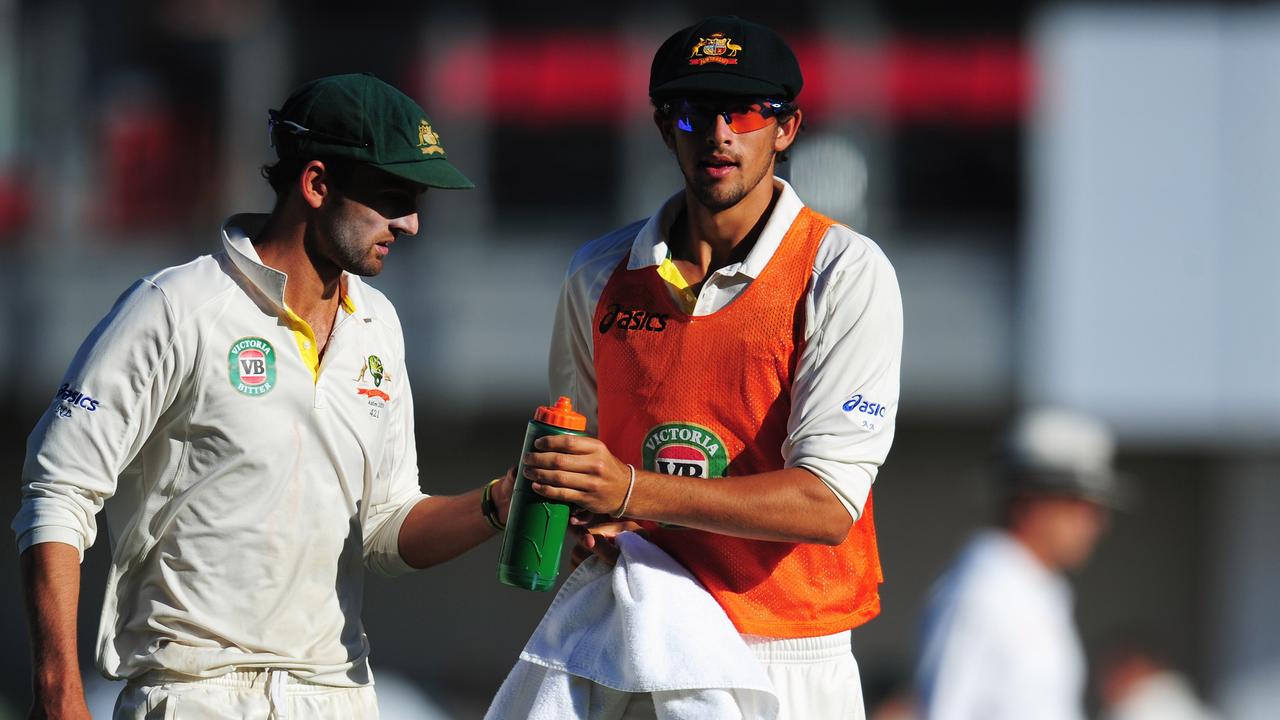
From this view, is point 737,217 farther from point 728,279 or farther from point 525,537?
point 525,537

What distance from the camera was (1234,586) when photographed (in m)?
16.5

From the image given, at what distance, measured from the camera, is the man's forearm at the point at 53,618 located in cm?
362

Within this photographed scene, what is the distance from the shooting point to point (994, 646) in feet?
17.1

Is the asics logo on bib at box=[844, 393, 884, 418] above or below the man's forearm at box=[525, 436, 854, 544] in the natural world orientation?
above

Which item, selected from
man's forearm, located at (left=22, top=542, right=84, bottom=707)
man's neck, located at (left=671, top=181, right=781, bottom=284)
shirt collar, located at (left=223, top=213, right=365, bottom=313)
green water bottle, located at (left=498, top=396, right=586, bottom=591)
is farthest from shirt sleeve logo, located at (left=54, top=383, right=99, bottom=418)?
man's neck, located at (left=671, top=181, right=781, bottom=284)

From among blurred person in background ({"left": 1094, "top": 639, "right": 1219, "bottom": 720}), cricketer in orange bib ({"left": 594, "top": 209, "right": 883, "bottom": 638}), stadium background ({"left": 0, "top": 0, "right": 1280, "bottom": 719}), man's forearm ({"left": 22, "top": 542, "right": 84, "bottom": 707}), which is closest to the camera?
man's forearm ({"left": 22, "top": 542, "right": 84, "bottom": 707})

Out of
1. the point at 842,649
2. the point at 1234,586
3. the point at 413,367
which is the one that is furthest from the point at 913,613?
the point at 842,649

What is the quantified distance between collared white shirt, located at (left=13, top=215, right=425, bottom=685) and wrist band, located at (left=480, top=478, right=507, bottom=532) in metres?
0.32

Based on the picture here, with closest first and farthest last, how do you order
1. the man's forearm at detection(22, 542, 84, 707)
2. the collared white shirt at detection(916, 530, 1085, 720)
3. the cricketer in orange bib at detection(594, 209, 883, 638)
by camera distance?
the man's forearm at detection(22, 542, 84, 707)
the cricketer in orange bib at detection(594, 209, 883, 638)
the collared white shirt at detection(916, 530, 1085, 720)

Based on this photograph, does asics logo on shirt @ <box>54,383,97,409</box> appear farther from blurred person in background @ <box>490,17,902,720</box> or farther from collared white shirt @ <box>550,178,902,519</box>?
collared white shirt @ <box>550,178,902,519</box>

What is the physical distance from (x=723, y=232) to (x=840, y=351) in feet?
1.35

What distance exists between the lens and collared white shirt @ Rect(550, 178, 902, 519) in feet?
12.8

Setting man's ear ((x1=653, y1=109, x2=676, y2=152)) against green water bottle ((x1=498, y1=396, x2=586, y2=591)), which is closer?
green water bottle ((x1=498, y1=396, x2=586, y2=591))

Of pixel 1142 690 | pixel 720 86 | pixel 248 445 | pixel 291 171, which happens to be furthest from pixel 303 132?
pixel 1142 690
